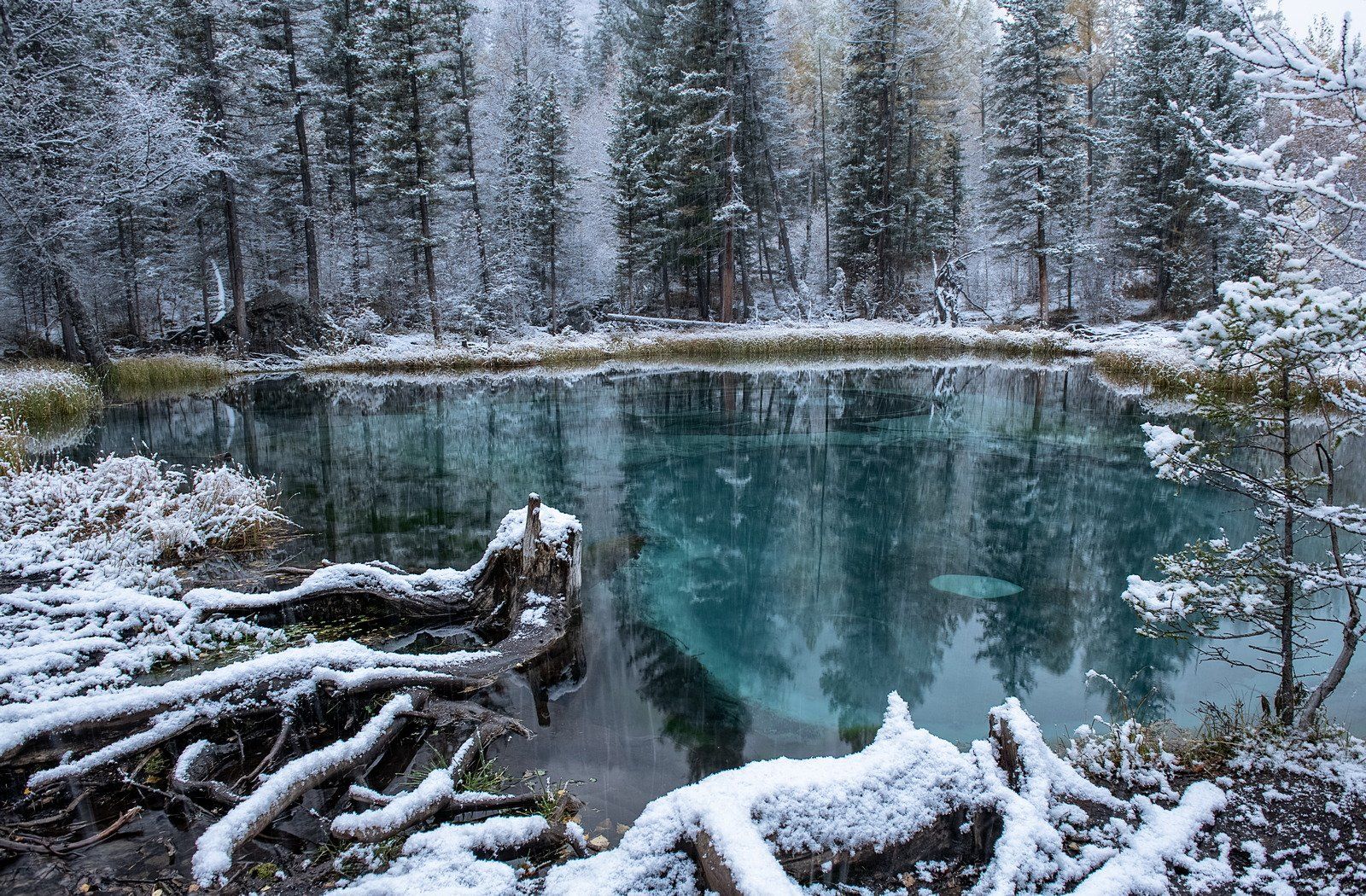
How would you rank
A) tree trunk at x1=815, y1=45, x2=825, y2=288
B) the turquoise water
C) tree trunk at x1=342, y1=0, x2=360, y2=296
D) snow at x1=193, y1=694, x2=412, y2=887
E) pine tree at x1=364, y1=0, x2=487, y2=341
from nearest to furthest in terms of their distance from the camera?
snow at x1=193, y1=694, x2=412, y2=887 < the turquoise water < pine tree at x1=364, y1=0, x2=487, y2=341 < tree trunk at x1=342, y1=0, x2=360, y2=296 < tree trunk at x1=815, y1=45, x2=825, y2=288

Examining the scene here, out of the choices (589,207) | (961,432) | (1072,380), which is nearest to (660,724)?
(961,432)

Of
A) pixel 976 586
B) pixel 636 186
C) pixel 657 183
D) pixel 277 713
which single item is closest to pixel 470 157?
pixel 636 186

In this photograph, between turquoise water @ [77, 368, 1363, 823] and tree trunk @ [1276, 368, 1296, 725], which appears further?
turquoise water @ [77, 368, 1363, 823]

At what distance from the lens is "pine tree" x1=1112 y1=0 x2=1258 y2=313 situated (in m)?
27.5

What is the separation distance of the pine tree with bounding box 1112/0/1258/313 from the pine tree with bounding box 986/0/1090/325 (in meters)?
2.61

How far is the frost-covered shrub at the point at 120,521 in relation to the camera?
4.88 m

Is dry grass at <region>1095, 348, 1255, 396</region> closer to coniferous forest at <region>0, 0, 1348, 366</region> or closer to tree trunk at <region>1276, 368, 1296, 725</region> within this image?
coniferous forest at <region>0, 0, 1348, 366</region>

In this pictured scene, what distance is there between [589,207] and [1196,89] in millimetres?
32748

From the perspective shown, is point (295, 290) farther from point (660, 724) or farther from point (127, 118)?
point (660, 724)

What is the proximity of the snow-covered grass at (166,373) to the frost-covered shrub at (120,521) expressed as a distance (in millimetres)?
13160

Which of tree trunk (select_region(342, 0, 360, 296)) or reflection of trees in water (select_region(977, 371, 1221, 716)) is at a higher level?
tree trunk (select_region(342, 0, 360, 296))

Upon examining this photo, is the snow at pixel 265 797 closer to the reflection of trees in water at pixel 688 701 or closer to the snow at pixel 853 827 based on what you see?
the snow at pixel 853 827

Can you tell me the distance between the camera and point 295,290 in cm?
3622

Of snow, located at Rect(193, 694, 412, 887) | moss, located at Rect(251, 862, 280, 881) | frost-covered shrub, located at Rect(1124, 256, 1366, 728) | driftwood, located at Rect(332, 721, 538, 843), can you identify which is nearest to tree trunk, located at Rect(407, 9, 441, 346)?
snow, located at Rect(193, 694, 412, 887)
